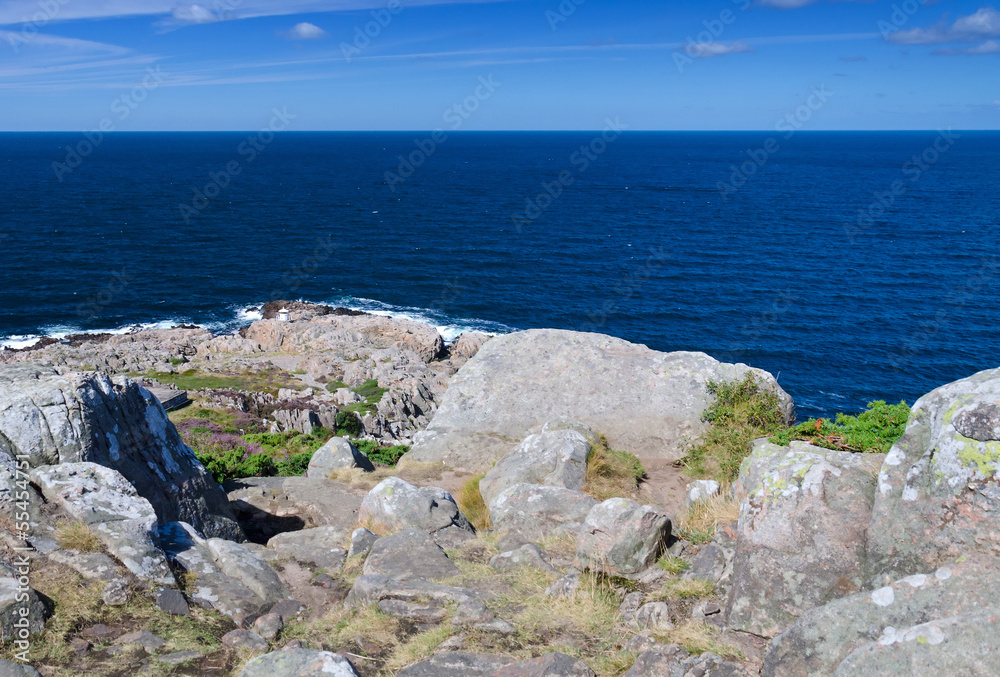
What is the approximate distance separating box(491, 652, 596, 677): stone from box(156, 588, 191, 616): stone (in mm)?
4960

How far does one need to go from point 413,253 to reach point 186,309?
108 feet

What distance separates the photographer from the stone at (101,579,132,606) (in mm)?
10039

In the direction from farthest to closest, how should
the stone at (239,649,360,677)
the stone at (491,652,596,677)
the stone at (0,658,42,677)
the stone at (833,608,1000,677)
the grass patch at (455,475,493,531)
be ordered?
the grass patch at (455,475,493,531), the stone at (0,658,42,677), the stone at (491,652,596,677), the stone at (239,649,360,677), the stone at (833,608,1000,677)

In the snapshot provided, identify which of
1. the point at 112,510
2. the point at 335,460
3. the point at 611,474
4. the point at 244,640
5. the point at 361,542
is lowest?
the point at 335,460

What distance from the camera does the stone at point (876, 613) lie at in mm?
7309

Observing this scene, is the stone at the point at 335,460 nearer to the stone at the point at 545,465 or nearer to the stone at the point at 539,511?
the stone at the point at 545,465

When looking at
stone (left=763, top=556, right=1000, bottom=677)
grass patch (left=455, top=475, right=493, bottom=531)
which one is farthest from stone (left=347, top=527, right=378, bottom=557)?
stone (left=763, top=556, right=1000, bottom=677)

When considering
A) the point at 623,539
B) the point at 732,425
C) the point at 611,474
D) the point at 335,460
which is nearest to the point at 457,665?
the point at 623,539

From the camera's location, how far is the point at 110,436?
46.4 ft

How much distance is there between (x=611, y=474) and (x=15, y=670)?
519 inches

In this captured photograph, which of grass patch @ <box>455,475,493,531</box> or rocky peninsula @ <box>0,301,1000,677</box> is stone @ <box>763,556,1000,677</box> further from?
grass patch @ <box>455,475,493,531</box>

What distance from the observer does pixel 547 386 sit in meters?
24.4

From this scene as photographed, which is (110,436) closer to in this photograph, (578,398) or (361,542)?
(361,542)

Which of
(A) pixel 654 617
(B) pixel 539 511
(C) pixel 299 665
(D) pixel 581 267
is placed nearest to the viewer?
(C) pixel 299 665
